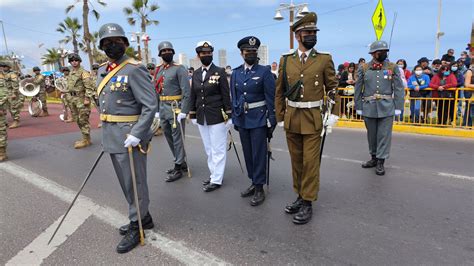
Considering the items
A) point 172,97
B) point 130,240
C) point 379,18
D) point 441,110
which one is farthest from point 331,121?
point 379,18

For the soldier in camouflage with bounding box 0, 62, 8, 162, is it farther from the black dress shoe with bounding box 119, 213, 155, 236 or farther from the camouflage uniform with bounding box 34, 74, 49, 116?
the camouflage uniform with bounding box 34, 74, 49, 116

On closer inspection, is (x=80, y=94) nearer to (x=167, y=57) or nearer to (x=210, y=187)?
(x=167, y=57)

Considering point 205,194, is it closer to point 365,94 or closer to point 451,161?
point 365,94

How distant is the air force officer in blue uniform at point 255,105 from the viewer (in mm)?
4039

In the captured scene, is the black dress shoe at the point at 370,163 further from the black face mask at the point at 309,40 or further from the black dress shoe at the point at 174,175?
the black dress shoe at the point at 174,175

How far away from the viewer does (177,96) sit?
17.4 ft

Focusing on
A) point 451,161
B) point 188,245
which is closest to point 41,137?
point 188,245

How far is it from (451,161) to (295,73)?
155 inches

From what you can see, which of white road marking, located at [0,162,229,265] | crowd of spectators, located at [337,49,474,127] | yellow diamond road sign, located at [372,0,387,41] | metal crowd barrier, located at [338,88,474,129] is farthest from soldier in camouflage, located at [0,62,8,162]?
yellow diamond road sign, located at [372,0,387,41]

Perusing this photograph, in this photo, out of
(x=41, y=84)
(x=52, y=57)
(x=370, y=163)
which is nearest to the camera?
(x=370, y=163)

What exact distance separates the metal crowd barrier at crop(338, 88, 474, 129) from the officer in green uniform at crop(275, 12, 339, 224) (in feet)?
18.0

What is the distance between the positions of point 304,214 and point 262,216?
1.57 feet

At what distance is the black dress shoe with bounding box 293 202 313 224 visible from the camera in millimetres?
3516

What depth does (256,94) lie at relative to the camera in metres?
4.12
